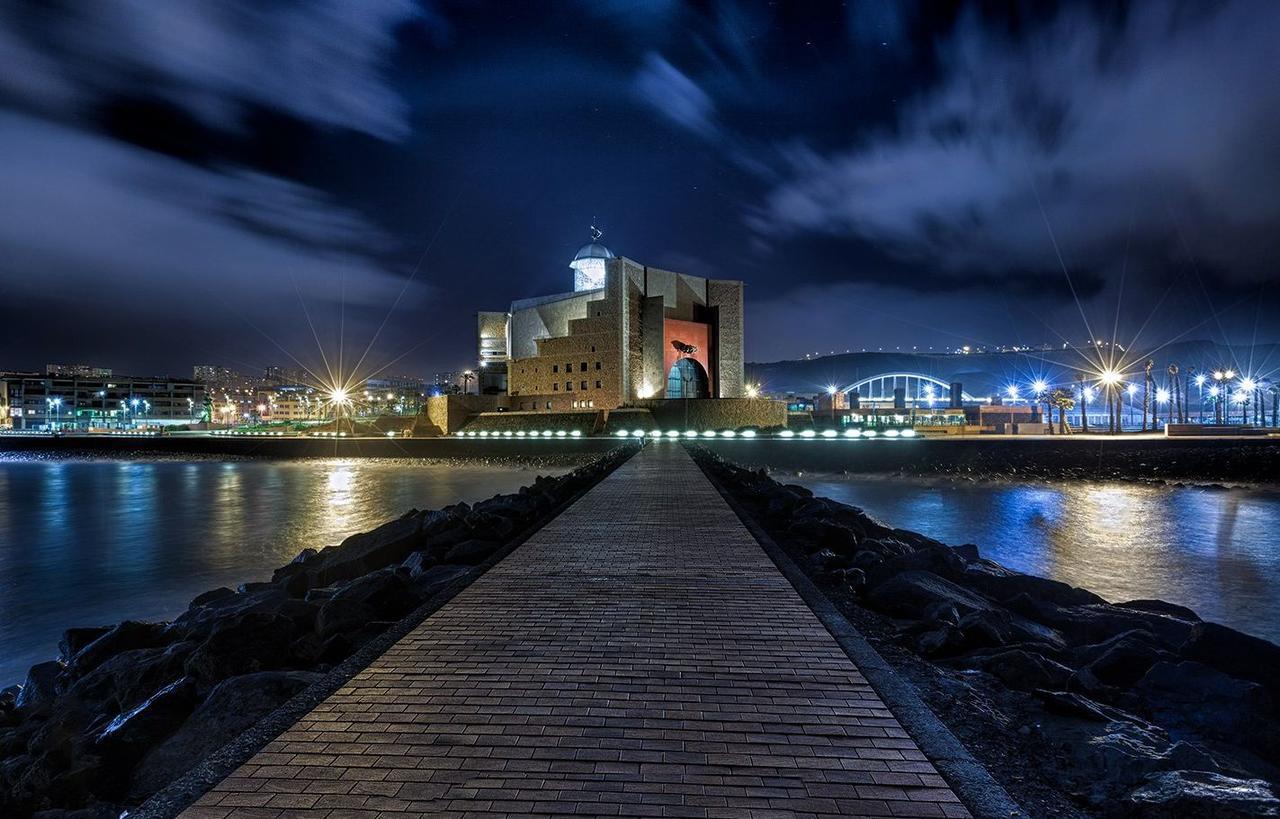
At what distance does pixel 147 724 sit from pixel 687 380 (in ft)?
178

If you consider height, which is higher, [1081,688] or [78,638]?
[1081,688]

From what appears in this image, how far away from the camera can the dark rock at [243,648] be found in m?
5.77

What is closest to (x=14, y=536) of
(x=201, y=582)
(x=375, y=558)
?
(x=201, y=582)

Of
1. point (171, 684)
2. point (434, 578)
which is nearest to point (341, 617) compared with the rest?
point (171, 684)

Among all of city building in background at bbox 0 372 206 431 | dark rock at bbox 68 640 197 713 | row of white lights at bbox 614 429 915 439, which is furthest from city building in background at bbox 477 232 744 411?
city building in background at bbox 0 372 206 431

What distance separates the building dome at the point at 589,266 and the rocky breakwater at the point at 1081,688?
59008 millimetres

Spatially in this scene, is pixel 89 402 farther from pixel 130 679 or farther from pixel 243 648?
pixel 243 648

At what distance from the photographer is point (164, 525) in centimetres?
2288

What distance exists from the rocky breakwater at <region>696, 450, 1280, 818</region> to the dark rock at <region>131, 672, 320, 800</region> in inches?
183

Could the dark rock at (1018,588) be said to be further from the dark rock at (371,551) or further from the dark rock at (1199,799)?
the dark rock at (371,551)

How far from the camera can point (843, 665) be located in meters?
4.87

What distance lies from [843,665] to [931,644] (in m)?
2.01

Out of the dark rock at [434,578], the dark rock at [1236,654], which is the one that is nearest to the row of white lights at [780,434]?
the dark rock at [434,578]

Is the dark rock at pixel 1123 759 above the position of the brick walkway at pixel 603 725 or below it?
below
